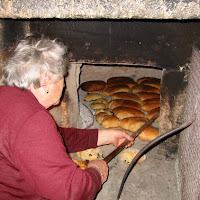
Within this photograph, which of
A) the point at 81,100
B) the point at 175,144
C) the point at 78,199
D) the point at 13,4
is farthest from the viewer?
the point at 81,100

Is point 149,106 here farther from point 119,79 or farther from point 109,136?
point 109,136

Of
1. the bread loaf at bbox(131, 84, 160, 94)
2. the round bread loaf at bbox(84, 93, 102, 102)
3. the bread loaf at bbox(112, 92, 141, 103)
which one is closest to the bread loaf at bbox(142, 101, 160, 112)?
the bread loaf at bbox(112, 92, 141, 103)

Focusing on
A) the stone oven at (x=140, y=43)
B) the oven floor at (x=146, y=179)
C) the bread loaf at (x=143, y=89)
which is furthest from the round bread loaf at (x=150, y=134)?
the bread loaf at (x=143, y=89)

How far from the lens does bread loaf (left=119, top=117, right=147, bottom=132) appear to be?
2863 millimetres

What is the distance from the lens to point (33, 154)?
3.88 ft

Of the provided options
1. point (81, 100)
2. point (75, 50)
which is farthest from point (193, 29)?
point (81, 100)

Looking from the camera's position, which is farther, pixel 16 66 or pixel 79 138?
pixel 79 138

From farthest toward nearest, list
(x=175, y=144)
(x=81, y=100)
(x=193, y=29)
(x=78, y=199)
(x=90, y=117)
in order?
1. (x=81, y=100)
2. (x=90, y=117)
3. (x=175, y=144)
4. (x=193, y=29)
5. (x=78, y=199)

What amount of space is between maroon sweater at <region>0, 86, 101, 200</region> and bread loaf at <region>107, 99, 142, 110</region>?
2.06 meters

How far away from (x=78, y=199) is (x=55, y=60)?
32.9 inches

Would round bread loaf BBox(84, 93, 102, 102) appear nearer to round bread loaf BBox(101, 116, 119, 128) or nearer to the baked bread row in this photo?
the baked bread row

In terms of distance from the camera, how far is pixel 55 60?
4.75ft

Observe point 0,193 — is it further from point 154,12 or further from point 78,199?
point 154,12

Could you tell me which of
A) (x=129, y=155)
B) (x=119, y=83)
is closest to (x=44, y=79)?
(x=129, y=155)
